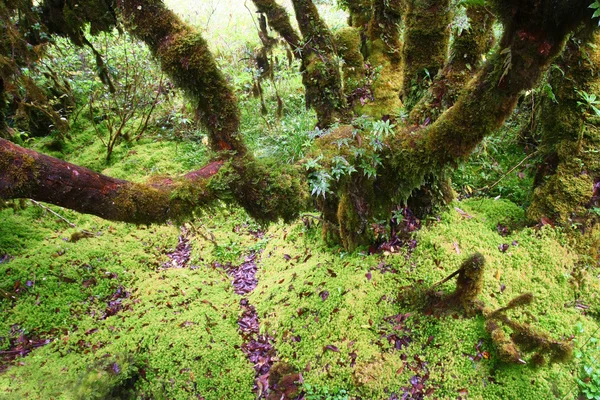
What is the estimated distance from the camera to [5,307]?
423cm

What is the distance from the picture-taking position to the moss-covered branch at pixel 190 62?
7.70 ft

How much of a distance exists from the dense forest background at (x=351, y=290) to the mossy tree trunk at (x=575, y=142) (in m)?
0.02

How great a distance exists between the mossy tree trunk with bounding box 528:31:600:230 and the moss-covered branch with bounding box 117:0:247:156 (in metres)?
3.58

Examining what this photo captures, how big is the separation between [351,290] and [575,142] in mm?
3061

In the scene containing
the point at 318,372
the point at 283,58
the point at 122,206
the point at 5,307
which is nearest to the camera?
Answer: the point at 122,206

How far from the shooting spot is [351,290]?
3.89 m

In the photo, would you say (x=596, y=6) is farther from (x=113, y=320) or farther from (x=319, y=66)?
(x=113, y=320)

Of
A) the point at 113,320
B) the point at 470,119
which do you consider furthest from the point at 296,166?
the point at 113,320

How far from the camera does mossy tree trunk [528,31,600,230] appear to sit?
3.62 metres

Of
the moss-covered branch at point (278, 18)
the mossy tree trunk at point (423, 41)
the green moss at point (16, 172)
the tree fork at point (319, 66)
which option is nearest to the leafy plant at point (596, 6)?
the mossy tree trunk at point (423, 41)

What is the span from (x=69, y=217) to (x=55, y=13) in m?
3.51

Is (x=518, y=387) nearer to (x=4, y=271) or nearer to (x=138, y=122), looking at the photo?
(x=4, y=271)

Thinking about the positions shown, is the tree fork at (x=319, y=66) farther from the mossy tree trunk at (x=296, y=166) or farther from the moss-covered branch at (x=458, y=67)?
the moss-covered branch at (x=458, y=67)

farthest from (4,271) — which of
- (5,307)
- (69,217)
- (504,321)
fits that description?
(504,321)
